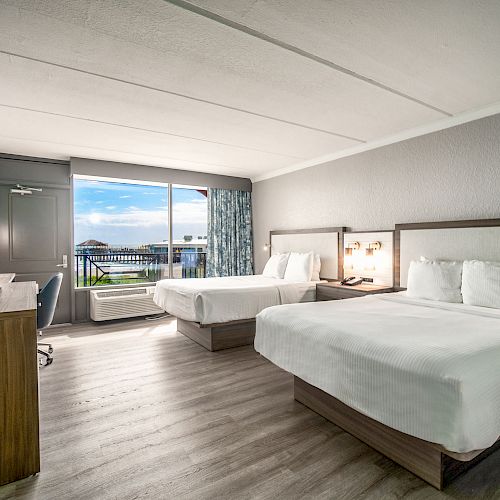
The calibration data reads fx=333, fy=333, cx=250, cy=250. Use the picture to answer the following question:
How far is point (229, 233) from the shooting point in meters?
6.41

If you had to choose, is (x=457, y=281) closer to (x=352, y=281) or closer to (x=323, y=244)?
(x=352, y=281)

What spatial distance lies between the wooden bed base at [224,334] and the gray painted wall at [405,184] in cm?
203

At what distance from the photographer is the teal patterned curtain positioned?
20.7 ft

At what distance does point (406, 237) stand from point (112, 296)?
14.0 feet

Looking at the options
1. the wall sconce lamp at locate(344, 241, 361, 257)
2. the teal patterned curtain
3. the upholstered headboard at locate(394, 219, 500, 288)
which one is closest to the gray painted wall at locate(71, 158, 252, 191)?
the teal patterned curtain

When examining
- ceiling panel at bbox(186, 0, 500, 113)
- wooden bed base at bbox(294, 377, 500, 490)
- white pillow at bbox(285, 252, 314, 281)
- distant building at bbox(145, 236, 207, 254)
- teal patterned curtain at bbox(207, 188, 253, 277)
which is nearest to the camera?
wooden bed base at bbox(294, 377, 500, 490)

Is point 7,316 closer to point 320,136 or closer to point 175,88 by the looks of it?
point 175,88

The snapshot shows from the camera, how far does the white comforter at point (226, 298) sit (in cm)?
367

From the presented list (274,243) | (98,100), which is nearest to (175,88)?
(98,100)

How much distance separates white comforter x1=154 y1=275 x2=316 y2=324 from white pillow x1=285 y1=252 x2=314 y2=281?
0.18 meters

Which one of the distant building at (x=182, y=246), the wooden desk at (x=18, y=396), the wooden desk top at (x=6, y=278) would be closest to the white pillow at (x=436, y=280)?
the wooden desk at (x=18, y=396)

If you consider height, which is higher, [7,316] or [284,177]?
[284,177]

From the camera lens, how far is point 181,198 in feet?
26.2

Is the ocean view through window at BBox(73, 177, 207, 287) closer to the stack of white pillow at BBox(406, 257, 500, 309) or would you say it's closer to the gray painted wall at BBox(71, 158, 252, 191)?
the gray painted wall at BBox(71, 158, 252, 191)
